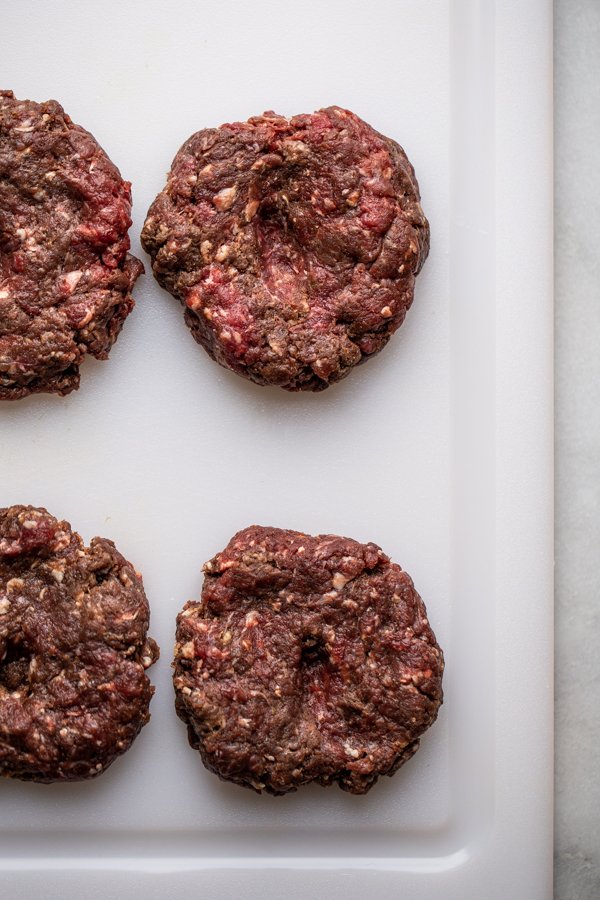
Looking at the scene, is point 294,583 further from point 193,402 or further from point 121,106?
point 121,106

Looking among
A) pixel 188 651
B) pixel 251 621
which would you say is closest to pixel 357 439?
pixel 251 621

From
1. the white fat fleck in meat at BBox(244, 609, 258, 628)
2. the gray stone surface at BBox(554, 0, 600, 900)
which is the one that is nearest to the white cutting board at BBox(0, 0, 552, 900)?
the gray stone surface at BBox(554, 0, 600, 900)

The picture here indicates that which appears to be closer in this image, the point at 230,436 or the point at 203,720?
the point at 203,720

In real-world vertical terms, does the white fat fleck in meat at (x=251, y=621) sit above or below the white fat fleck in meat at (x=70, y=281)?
below

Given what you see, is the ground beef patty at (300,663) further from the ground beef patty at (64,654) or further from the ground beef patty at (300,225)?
the ground beef patty at (300,225)

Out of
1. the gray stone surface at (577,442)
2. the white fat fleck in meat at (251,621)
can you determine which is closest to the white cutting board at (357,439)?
the gray stone surface at (577,442)

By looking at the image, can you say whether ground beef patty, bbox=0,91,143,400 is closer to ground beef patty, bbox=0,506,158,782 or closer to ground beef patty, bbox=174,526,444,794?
ground beef patty, bbox=0,506,158,782

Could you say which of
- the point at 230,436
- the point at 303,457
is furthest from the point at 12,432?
the point at 303,457
